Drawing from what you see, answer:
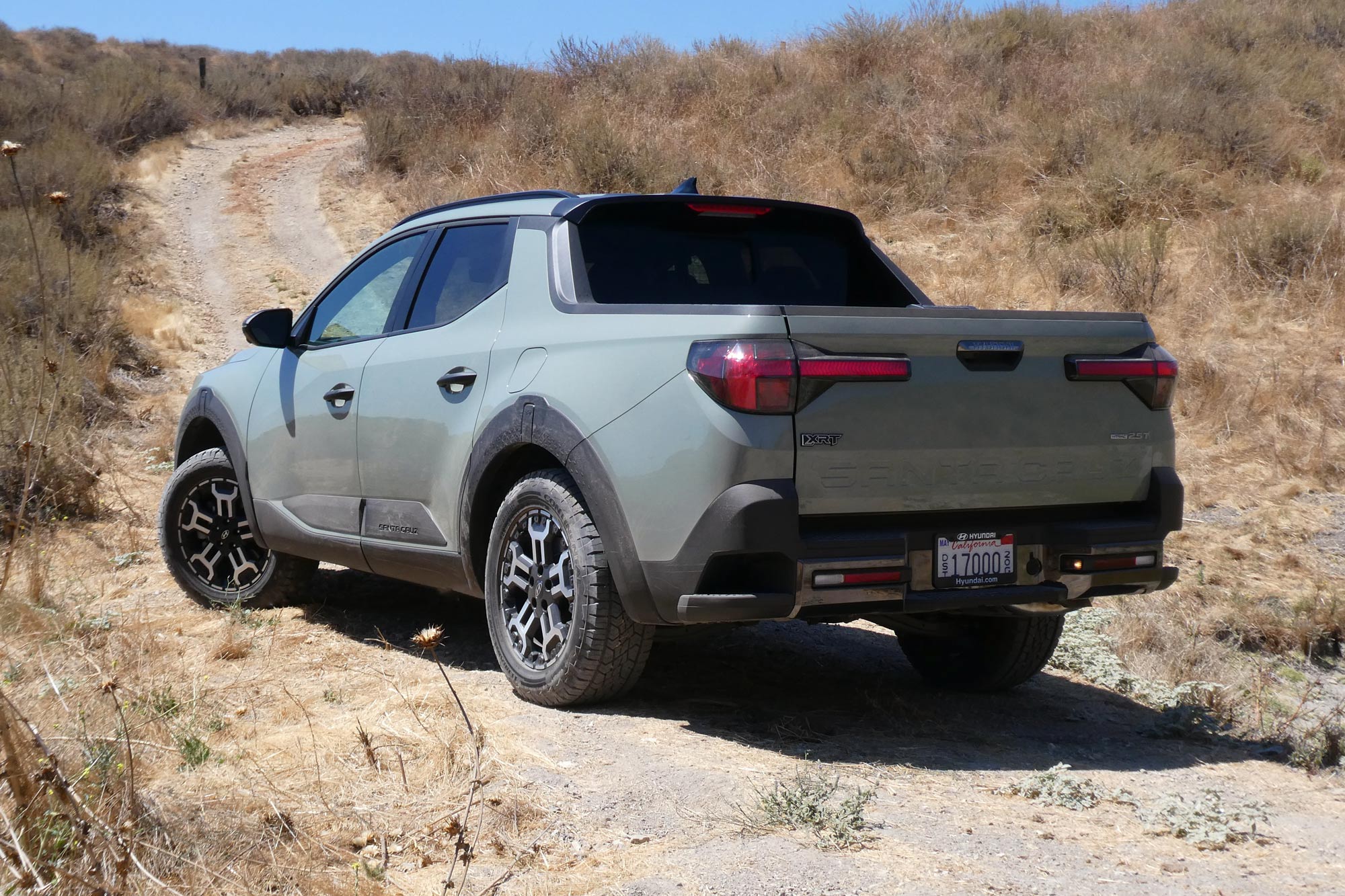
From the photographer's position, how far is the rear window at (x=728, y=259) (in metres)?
4.72

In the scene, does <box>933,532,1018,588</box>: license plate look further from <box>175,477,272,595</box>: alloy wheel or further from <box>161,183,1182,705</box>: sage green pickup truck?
<box>175,477,272,595</box>: alloy wheel

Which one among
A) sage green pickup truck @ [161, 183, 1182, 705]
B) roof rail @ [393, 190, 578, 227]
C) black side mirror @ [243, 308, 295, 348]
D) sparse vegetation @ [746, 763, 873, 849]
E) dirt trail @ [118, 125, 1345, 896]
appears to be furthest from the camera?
black side mirror @ [243, 308, 295, 348]

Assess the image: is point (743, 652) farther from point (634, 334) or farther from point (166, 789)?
point (166, 789)

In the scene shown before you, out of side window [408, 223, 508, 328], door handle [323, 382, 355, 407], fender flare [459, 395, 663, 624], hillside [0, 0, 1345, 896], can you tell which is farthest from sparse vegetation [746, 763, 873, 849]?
door handle [323, 382, 355, 407]

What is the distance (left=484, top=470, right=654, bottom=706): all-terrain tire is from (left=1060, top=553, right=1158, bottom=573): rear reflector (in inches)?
55.1

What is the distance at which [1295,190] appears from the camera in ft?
46.6

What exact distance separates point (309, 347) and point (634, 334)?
2.36m

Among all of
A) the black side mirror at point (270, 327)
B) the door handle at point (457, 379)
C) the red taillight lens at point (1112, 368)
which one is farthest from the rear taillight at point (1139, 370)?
the black side mirror at point (270, 327)

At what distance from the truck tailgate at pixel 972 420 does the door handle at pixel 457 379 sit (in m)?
1.47

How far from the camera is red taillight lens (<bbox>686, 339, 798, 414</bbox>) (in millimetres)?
3711

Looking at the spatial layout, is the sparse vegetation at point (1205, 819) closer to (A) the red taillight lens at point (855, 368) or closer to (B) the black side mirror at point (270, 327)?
(A) the red taillight lens at point (855, 368)

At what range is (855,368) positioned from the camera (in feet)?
12.5

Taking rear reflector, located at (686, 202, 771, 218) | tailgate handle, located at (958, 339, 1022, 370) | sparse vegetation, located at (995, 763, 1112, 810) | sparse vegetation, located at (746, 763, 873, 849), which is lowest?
sparse vegetation, located at (995, 763, 1112, 810)

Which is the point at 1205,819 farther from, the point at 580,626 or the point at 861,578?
the point at 580,626
